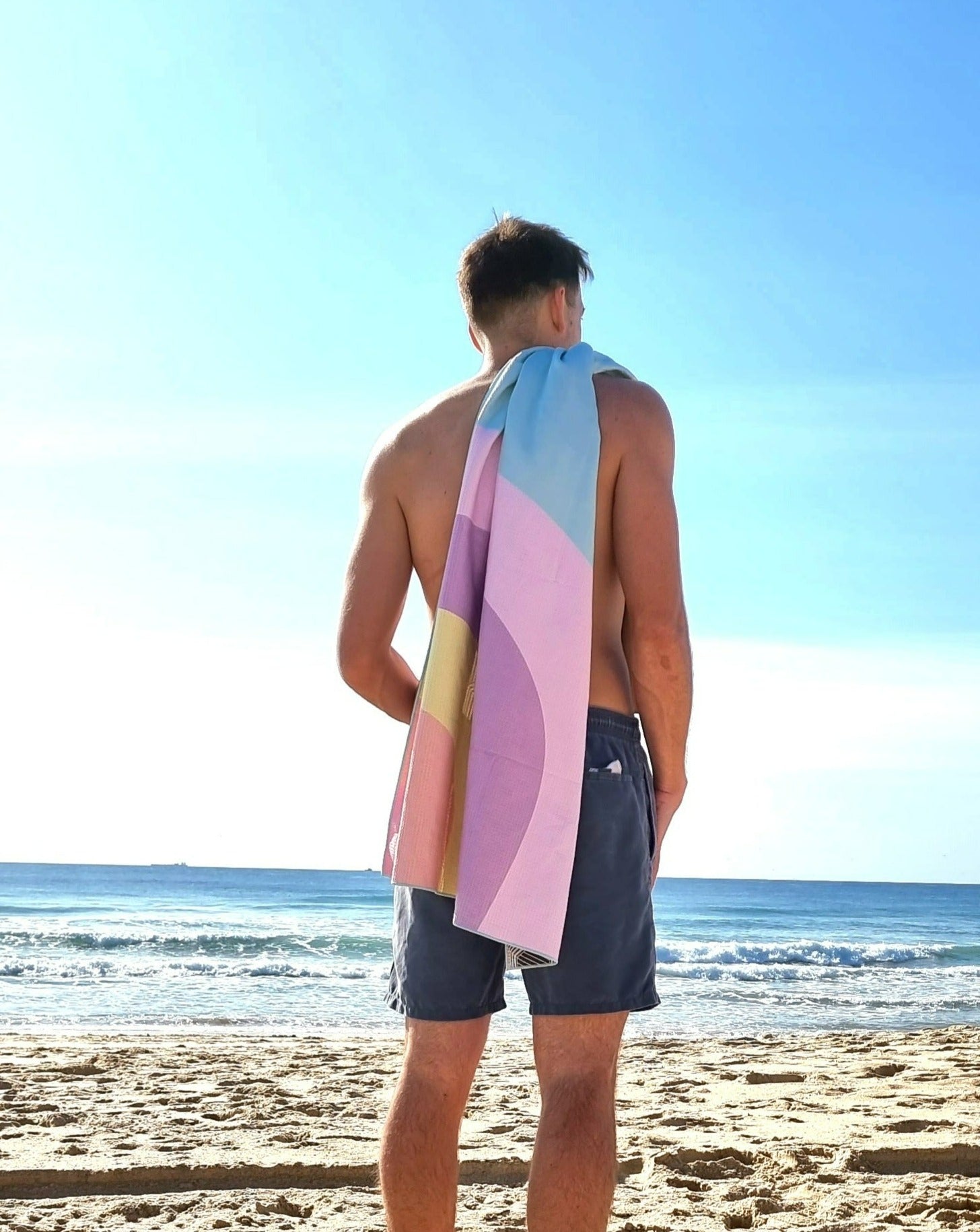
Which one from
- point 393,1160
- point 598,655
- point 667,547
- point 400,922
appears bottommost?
point 393,1160

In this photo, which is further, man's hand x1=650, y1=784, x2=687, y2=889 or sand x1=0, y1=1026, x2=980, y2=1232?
sand x1=0, y1=1026, x2=980, y2=1232

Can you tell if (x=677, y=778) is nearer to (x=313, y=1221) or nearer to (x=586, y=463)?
(x=586, y=463)

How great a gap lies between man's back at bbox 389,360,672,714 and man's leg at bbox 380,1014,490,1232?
24.7 inches

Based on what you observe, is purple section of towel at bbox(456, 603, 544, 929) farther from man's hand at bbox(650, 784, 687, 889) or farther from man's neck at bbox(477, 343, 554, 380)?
man's neck at bbox(477, 343, 554, 380)

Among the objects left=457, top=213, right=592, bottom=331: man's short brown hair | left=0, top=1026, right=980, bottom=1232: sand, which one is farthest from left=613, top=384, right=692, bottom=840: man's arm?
left=0, top=1026, right=980, bottom=1232: sand

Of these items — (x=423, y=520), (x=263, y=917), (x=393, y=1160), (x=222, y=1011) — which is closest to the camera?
Answer: (x=393, y=1160)

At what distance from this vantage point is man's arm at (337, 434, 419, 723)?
207 centimetres

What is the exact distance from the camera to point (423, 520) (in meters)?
2.05

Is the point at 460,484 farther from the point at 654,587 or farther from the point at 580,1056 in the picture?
the point at 580,1056

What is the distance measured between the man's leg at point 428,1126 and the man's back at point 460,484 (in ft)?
2.06

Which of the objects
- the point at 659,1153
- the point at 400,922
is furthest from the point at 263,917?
the point at 400,922

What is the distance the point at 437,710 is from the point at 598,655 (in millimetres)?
294

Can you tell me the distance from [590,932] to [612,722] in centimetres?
35

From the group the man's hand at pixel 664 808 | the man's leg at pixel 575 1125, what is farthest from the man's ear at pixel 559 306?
the man's leg at pixel 575 1125
